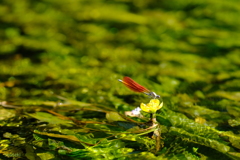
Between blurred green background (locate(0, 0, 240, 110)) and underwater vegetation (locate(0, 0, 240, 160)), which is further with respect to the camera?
blurred green background (locate(0, 0, 240, 110))

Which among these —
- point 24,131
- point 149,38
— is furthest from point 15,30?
point 24,131

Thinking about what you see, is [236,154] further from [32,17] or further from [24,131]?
[32,17]

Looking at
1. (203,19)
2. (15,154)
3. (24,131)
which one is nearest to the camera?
(15,154)

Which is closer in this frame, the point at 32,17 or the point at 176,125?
the point at 176,125

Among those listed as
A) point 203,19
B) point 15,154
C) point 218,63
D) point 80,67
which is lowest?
point 15,154

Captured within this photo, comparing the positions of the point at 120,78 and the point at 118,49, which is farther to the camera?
the point at 118,49

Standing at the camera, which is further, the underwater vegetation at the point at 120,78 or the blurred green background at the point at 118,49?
the blurred green background at the point at 118,49
